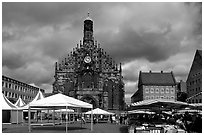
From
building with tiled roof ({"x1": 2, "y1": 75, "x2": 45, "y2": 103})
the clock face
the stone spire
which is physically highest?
the stone spire

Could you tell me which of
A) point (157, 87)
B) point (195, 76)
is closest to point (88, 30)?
point (157, 87)

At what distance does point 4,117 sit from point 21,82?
37.6 m

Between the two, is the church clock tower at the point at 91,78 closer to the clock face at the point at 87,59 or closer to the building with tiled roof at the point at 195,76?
the clock face at the point at 87,59

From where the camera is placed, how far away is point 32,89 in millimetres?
79812

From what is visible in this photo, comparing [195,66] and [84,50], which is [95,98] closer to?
[84,50]

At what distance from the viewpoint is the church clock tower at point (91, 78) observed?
2864 inches

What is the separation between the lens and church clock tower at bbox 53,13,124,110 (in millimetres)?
72750

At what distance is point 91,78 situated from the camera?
2972 inches

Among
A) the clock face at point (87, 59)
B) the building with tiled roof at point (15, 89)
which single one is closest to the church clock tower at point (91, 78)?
the clock face at point (87, 59)

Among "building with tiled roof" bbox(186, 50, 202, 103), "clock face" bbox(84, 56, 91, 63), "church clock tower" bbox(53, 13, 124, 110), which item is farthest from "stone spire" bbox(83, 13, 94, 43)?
"building with tiled roof" bbox(186, 50, 202, 103)

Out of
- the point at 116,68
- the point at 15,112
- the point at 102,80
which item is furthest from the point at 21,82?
the point at 15,112

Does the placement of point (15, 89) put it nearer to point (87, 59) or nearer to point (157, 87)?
point (87, 59)

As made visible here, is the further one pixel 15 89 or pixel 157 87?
pixel 157 87

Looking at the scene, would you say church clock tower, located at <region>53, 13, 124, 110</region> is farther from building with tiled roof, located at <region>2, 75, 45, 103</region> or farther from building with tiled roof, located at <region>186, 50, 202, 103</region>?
building with tiled roof, located at <region>186, 50, 202, 103</region>
